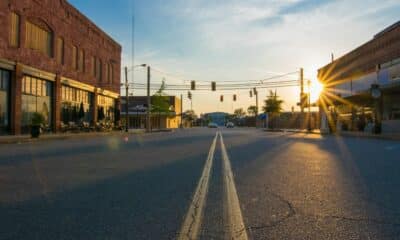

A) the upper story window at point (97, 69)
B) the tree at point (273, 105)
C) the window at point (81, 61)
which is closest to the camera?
the window at point (81, 61)

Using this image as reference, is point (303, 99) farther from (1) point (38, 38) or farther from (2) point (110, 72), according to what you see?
(1) point (38, 38)

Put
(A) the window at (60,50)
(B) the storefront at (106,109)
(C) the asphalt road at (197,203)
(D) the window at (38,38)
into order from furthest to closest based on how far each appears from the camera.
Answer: (B) the storefront at (106,109) → (A) the window at (60,50) → (D) the window at (38,38) → (C) the asphalt road at (197,203)

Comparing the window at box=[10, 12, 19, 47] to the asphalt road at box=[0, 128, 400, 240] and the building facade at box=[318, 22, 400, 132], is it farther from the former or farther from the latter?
the building facade at box=[318, 22, 400, 132]

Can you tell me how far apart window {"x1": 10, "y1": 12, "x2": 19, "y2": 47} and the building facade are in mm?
27020

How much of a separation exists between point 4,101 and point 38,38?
7.28 m

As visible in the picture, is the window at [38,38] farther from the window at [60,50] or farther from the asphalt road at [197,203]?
the asphalt road at [197,203]

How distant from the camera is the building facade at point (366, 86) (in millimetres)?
35594

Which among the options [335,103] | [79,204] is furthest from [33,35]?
[335,103]

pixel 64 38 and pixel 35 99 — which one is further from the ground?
pixel 64 38

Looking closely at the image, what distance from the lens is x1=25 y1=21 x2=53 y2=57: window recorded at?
108 feet

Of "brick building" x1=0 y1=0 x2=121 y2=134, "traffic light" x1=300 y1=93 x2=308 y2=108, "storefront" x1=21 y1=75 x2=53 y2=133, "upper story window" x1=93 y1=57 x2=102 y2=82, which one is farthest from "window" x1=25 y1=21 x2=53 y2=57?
"traffic light" x1=300 y1=93 x2=308 y2=108

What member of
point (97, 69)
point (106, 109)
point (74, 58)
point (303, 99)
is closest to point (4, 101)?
point (74, 58)

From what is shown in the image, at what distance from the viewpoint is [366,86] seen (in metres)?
42.0

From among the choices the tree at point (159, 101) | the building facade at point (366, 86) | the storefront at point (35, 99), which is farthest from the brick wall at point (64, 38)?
the building facade at point (366, 86)
